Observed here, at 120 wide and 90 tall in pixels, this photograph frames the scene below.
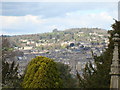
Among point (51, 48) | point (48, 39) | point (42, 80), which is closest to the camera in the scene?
point (42, 80)

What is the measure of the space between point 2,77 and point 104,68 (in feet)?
21.1

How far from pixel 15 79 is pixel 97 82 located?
5.19m

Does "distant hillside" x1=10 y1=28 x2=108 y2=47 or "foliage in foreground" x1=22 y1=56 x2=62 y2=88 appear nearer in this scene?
"foliage in foreground" x1=22 y1=56 x2=62 y2=88

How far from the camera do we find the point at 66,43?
555ft

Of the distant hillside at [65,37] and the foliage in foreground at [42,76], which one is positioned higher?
the distant hillside at [65,37]

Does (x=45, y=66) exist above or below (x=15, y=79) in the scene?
above

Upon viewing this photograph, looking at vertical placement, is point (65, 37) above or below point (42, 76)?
above

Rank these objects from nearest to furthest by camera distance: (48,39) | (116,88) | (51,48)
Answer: (116,88), (51,48), (48,39)

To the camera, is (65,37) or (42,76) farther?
(65,37)

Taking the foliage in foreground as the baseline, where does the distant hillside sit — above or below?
above

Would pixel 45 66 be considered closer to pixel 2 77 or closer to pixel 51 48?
pixel 2 77

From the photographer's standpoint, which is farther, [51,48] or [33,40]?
[33,40]

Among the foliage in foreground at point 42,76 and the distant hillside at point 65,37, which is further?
the distant hillside at point 65,37

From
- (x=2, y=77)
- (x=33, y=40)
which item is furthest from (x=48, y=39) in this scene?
(x=2, y=77)
